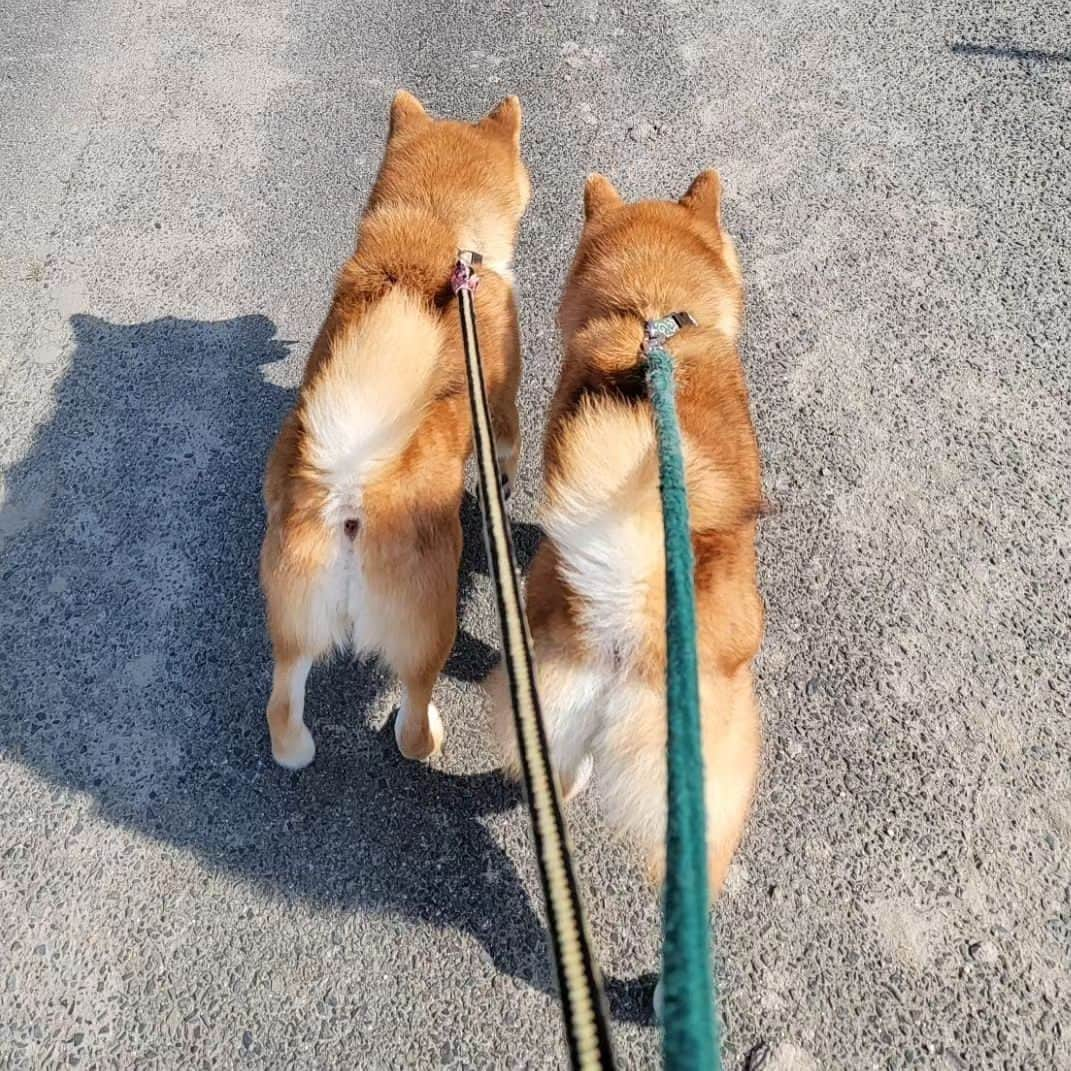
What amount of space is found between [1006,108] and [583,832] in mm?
4012

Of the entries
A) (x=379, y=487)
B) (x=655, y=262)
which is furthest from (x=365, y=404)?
(x=655, y=262)

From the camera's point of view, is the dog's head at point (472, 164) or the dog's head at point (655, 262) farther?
the dog's head at point (472, 164)

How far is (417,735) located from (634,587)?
37.2 inches

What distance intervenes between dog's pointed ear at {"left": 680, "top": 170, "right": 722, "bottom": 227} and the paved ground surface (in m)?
0.65

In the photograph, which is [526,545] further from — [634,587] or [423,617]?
[634,587]

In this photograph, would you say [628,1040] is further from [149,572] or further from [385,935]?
[149,572]

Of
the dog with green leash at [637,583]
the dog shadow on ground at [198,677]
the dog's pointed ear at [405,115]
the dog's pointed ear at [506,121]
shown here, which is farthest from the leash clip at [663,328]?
the dog's pointed ear at [405,115]

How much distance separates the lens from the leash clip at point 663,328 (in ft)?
7.05

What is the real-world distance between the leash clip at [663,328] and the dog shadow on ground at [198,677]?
932 mm

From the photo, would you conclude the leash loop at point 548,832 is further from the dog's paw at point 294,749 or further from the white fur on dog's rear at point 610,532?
the dog's paw at point 294,749

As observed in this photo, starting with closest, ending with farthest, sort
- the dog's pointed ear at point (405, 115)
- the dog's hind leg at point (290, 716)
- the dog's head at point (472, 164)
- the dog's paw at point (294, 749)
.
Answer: the dog's hind leg at point (290, 716), the dog's paw at point (294, 749), the dog's head at point (472, 164), the dog's pointed ear at point (405, 115)

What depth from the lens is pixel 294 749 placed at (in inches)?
90.0

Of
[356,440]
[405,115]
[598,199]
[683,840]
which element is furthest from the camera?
[405,115]

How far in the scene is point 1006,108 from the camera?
4.06 m
